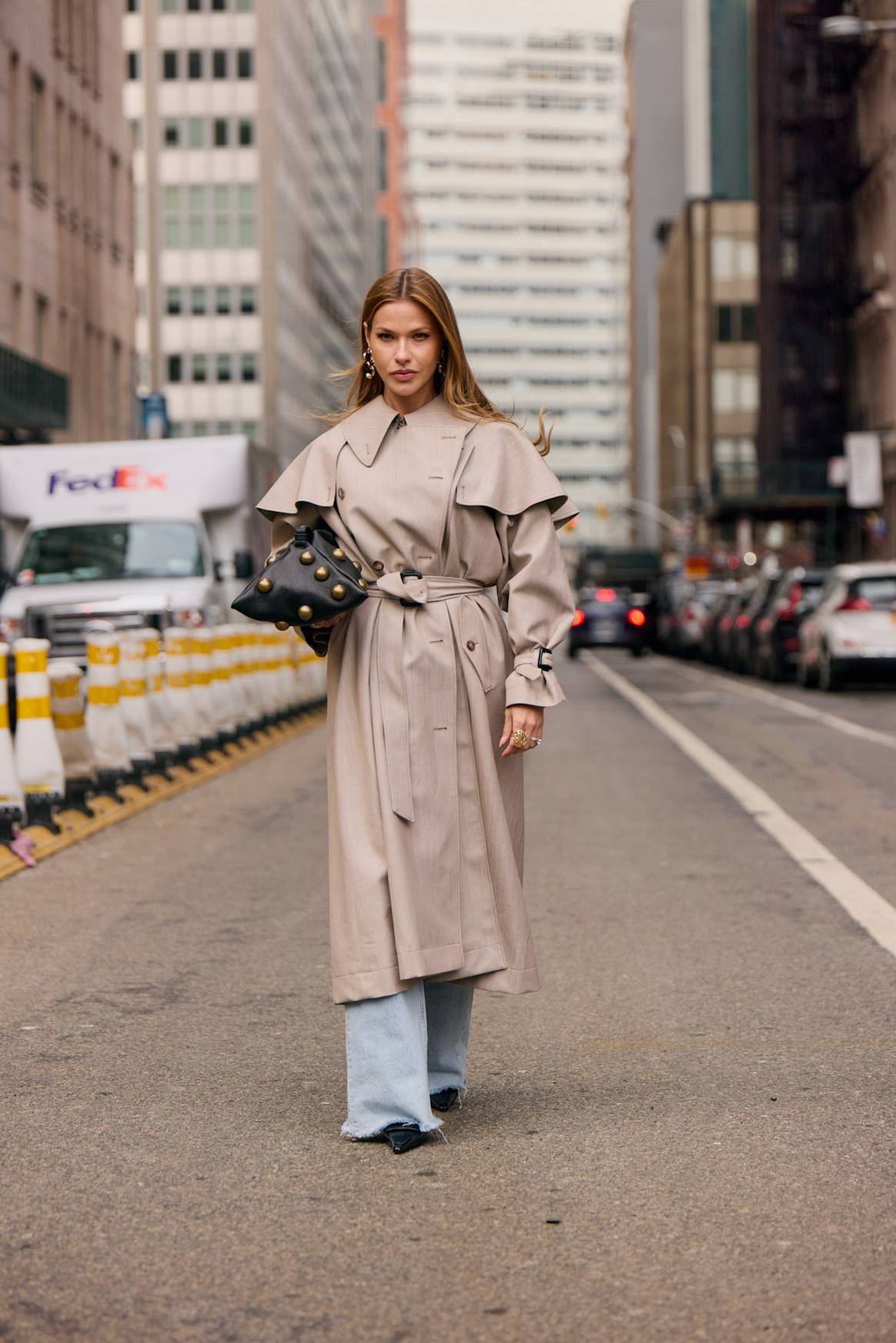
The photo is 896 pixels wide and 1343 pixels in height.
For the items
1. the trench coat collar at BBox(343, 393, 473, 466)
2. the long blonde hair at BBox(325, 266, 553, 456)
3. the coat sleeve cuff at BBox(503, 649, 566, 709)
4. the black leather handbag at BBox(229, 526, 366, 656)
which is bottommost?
the coat sleeve cuff at BBox(503, 649, 566, 709)

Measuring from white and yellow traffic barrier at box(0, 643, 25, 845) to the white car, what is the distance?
1717 cm

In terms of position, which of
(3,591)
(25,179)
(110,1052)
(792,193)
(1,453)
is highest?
(792,193)

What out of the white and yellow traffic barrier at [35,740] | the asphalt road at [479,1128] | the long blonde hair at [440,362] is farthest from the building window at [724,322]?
the long blonde hair at [440,362]

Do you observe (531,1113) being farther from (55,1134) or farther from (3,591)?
(3,591)

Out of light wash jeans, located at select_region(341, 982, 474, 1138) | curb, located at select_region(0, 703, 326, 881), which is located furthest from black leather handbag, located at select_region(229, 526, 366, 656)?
curb, located at select_region(0, 703, 326, 881)

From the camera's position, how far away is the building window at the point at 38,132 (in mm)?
44969

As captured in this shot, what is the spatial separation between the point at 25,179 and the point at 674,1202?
1638 inches

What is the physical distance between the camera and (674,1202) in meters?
4.45

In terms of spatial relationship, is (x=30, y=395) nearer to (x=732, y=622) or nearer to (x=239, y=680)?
(x=732, y=622)

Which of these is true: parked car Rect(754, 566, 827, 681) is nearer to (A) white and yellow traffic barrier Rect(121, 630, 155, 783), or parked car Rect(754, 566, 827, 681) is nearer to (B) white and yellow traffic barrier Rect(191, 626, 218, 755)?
(B) white and yellow traffic barrier Rect(191, 626, 218, 755)

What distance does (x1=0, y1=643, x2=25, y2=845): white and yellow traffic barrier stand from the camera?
34.9 feet

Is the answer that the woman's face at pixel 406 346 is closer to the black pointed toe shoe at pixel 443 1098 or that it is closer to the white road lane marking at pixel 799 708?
the black pointed toe shoe at pixel 443 1098

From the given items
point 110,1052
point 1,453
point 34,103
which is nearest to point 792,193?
point 34,103

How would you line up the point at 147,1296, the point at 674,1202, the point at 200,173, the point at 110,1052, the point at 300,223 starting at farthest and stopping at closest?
the point at 300,223 < the point at 200,173 < the point at 110,1052 < the point at 674,1202 < the point at 147,1296
